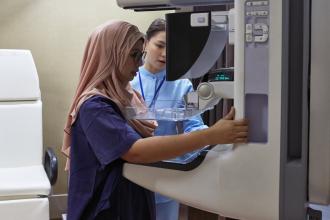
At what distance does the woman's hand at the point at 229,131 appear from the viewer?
1.14 m

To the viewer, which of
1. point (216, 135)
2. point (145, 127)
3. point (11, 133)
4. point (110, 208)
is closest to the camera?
point (216, 135)

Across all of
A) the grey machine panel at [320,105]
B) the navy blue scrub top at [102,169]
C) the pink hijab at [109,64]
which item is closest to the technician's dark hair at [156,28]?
the pink hijab at [109,64]

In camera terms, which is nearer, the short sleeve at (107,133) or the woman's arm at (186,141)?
the woman's arm at (186,141)

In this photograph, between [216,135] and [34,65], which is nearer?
[216,135]

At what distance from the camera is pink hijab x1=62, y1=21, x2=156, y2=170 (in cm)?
142

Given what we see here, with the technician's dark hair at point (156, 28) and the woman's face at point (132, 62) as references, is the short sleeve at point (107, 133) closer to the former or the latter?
the woman's face at point (132, 62)

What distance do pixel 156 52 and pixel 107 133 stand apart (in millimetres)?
906

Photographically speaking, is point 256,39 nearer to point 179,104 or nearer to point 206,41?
point 206,41

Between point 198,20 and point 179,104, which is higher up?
point 198,20

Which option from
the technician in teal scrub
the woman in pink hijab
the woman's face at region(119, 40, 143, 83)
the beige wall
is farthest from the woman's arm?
the beige wall

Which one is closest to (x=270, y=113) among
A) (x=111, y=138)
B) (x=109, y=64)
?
(x=111, y=138)

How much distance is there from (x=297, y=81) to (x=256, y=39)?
14 cm

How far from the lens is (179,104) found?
142 cm

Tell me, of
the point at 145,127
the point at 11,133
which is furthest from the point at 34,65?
the point at 145,127
